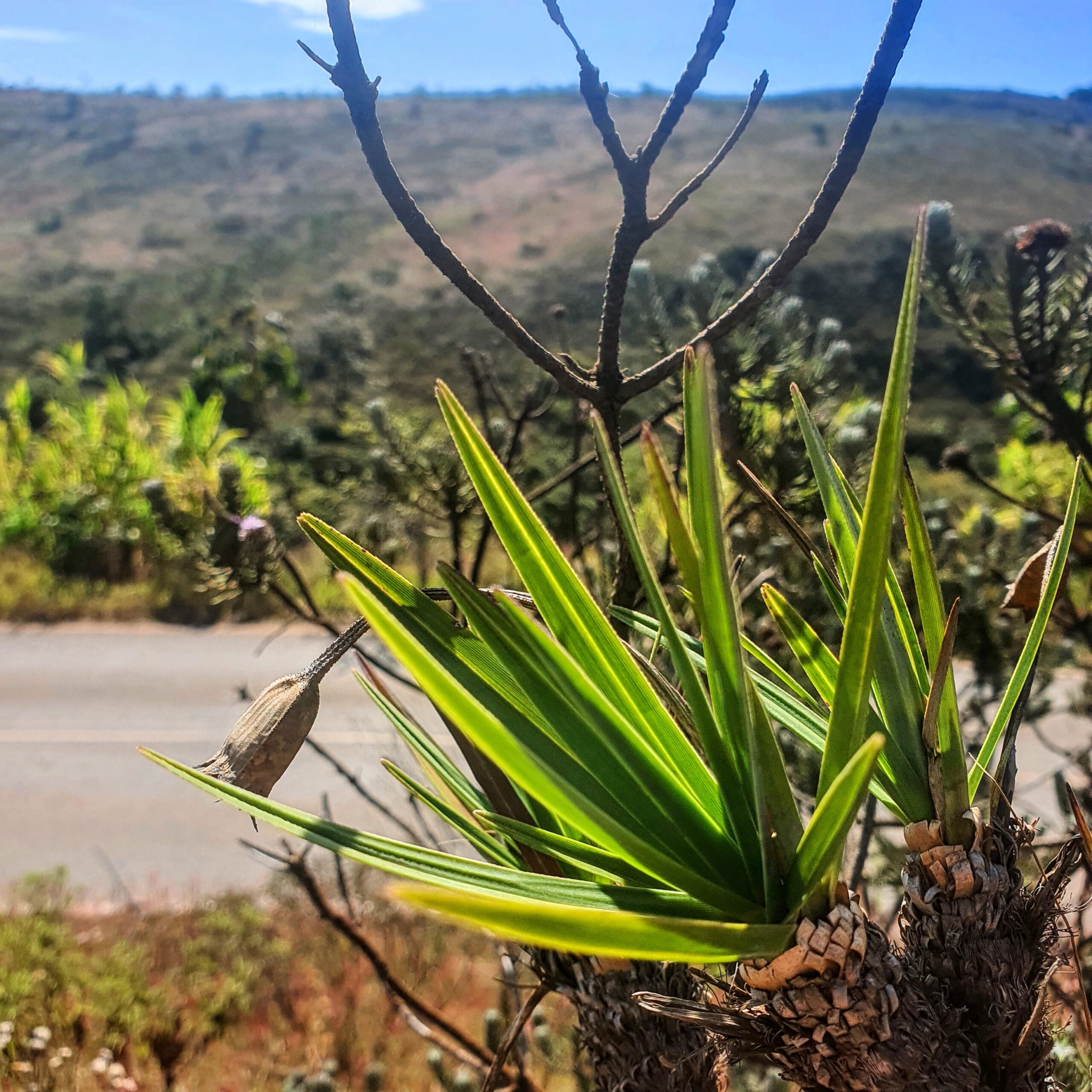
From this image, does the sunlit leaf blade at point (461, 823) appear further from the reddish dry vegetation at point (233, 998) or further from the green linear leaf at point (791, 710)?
the reddish dry vegetation at point (233, 998)

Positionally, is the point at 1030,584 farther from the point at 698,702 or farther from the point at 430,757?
the point at 430,757

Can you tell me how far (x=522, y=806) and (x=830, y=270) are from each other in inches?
879

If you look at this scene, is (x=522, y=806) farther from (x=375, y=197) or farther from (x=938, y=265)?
(x=375, y=197)

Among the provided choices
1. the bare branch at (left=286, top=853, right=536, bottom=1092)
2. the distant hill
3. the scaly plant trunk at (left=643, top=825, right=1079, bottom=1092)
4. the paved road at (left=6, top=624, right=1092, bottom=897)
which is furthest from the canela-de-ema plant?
the distant hill

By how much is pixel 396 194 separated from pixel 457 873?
45 centimetres

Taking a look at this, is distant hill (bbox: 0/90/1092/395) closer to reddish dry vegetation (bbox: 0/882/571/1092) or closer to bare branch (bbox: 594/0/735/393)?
reddish dry vegetation (bbox: 0/882/571/1092)

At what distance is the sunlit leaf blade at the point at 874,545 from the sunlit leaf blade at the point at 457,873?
0.11 meters

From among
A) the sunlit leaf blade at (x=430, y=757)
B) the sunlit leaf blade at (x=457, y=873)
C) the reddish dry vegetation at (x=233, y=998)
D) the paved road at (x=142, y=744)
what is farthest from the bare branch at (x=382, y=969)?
the paved road at (x=142, y=744)

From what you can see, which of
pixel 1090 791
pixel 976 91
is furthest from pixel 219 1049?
pixel 976 91

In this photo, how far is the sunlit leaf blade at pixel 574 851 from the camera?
42cm

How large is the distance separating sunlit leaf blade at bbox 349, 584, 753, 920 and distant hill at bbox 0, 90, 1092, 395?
14.9 metres

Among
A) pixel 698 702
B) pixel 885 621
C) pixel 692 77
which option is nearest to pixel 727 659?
pixel 698 702

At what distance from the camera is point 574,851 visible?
18.1 inches

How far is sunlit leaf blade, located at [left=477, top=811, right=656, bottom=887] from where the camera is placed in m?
0.42
